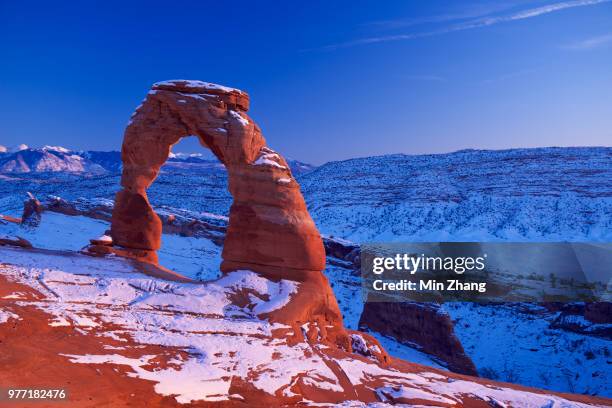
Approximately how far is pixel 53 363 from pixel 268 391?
4.14 meters

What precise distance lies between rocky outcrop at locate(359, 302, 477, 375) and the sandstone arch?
10.8 m

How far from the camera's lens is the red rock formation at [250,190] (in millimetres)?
15305

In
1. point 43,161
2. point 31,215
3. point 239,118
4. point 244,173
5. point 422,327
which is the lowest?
point 422,327

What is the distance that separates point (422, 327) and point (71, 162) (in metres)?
142

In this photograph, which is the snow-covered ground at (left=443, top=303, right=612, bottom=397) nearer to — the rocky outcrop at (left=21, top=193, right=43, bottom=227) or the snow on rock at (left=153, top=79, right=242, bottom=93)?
the snow on rock at (left=153, top=79, right=242, bottom=93)

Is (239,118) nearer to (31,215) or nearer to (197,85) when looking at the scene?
(197,85)

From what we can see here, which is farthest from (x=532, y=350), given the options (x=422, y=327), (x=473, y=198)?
(x=473, y=198)

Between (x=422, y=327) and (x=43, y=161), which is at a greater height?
(x=43, y=161)

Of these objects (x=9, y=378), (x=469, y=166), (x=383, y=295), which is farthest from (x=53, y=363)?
(x=469, y=166)

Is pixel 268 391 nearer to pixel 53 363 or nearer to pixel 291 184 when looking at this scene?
pixel 53 363

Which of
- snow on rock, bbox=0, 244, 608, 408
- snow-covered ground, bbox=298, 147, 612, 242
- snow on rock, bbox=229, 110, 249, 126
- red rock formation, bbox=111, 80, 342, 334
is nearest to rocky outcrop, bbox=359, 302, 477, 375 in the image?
snow on rock, bbox=0, 244, 608, 408

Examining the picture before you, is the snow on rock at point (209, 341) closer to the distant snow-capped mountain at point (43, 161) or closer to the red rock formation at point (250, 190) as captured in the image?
the red rock formation at point (250, 190)

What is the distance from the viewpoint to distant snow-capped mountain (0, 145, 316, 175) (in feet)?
427

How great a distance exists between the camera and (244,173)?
15.8 m
